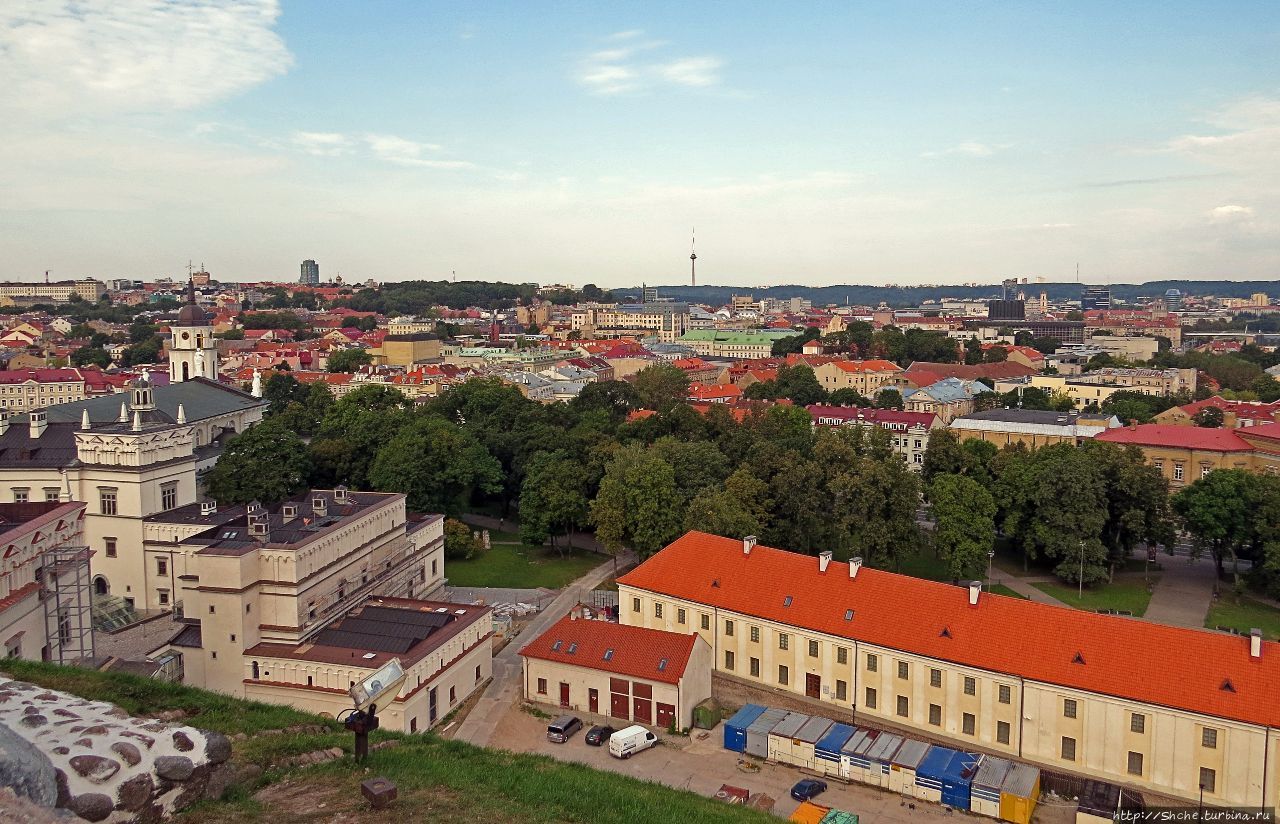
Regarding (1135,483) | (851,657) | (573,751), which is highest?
(1135,483)

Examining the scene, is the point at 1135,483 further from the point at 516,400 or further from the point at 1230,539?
the point at 516,400

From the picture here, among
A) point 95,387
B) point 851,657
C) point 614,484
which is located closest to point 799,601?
point 851,657

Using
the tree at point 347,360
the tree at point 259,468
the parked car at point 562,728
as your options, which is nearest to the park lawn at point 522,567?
the tree at point 259,468

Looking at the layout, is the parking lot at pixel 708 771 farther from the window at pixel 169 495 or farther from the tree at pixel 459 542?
the window at pixel 169 495

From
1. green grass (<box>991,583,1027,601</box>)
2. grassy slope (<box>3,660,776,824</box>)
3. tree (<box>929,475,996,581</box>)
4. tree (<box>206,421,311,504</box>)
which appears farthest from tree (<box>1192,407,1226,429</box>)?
grassy slope (<box>3,660,776,824</box>)

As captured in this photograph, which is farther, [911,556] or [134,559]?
[911,556]

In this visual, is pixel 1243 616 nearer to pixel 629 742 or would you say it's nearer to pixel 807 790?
pixel 807 790

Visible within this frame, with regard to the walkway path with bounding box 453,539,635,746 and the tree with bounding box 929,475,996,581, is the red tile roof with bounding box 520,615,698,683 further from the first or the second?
the tree with bounding box 929,475,996,581
